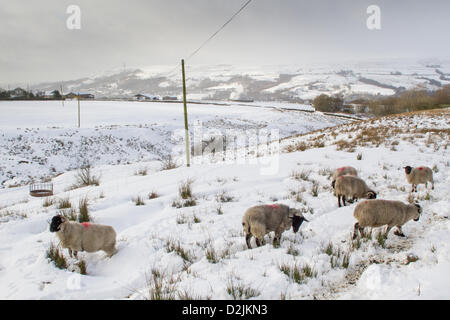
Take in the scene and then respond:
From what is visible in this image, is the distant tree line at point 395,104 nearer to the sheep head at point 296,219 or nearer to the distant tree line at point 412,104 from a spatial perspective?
the distant tree line at point 412,104

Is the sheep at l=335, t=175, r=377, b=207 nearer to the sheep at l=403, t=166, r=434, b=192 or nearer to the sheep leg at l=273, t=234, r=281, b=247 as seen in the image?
the sheep at l=403, t=166, r=434, b=192

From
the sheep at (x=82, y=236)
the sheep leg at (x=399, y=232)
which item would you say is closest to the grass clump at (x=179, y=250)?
the sheep at (x=82, y=236)

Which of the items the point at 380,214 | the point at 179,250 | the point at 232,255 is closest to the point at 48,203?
the point at 179,250

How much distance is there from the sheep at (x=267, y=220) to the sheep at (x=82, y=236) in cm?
219

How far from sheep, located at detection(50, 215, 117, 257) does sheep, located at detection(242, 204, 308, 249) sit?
2.19 metres

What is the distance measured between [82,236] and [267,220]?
2.87 metres

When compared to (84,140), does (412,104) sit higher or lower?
higher

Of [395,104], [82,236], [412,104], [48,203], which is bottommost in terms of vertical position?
[48,203]

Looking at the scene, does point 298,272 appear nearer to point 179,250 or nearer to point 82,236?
point 179,250

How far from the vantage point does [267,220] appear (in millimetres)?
3824

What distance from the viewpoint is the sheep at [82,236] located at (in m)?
3.60

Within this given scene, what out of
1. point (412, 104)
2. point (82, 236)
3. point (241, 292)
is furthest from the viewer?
point (412, 104)

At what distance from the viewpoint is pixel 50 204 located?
7.17m
